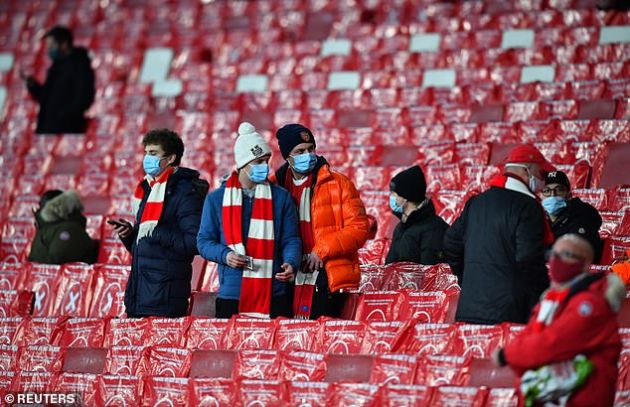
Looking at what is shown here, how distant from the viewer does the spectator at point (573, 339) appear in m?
3.97

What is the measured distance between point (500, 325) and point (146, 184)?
1900mm

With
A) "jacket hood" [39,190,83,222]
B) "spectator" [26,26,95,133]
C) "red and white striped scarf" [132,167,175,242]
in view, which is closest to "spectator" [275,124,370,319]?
"red and white striped scarf" [132,167,175,242]

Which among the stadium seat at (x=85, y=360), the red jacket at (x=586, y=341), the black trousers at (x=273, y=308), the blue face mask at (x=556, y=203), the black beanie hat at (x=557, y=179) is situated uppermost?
the black beanie hat at (x=557, y=179)

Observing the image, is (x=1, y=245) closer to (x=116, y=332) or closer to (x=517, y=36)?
(x=116, y=332)

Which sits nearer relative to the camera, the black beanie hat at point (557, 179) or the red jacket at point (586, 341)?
the red jacket at point (586, 341)

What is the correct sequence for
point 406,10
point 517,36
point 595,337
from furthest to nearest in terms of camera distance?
point 406,10, point 517,36, point 595,337

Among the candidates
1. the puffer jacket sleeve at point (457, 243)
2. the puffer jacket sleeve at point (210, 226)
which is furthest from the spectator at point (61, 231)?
the puffer jacket sleeve at point (457, 243)

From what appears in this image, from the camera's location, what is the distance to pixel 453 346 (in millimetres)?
4988

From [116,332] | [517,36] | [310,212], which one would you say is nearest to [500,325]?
[310,212]

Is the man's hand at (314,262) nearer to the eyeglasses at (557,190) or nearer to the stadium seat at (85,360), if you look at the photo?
the stadium seat at (85,360)

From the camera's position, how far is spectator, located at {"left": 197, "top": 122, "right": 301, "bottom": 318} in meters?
5.45

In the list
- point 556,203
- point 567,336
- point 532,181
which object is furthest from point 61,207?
point 567,336

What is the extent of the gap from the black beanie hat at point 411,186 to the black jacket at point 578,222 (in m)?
0.63

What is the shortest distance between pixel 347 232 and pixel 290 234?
238mm
